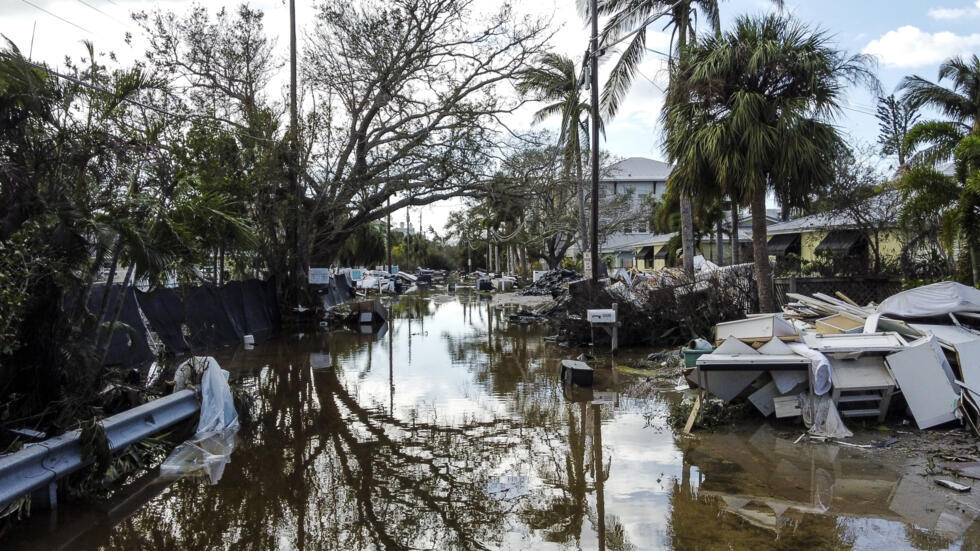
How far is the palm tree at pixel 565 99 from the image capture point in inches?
906

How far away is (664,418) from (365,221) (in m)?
18.0

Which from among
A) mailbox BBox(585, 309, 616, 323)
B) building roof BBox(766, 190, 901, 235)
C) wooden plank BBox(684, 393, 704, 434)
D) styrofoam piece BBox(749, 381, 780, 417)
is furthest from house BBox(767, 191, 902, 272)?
wooden plank BBox(684, 393, 704, 434)

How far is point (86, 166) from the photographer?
6816 mm

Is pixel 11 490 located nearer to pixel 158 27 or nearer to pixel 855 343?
pixel 855 343

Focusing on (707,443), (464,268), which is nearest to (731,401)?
(707,443)

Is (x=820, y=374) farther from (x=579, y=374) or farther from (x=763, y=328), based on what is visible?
(x=579, y=374)

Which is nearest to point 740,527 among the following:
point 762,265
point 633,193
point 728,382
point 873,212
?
point 728,382

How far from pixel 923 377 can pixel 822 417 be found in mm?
1188

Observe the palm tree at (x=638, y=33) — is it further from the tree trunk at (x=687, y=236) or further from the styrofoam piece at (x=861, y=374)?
the styrofoam piece at (x=861, y=374)

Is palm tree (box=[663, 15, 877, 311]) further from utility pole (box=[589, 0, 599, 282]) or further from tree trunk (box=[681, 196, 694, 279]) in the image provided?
tree trunk (box=[681, 196, 694, 279])

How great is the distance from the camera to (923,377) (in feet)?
24.8

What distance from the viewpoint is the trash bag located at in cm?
737

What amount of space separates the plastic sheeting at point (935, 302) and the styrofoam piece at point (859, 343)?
1321 millimetres

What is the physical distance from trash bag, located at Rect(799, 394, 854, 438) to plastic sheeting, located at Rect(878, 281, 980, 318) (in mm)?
2666
